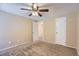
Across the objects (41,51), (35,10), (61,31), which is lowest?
(41,51)

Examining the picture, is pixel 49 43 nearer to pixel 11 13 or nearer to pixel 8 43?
pixel 8 43

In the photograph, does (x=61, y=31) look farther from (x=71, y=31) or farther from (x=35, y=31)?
(x=35, y=31)

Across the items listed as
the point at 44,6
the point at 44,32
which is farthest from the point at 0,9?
the point at 44,32

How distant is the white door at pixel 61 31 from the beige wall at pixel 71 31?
0.22ft

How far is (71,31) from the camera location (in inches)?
68.7

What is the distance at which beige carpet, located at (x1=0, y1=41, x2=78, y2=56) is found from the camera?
1.77 meters

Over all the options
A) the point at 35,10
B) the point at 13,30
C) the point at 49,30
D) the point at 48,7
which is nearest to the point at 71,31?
the point at 49,30

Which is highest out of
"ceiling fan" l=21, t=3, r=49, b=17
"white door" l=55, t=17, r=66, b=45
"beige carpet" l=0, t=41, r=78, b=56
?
"ceiling fan" l=21, t=3, r=49, b=17

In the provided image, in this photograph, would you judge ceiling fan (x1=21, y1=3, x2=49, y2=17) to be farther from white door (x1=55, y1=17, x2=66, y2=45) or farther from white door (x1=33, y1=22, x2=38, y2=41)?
white door (x1=55, y1=17, x2=66, y2=45)

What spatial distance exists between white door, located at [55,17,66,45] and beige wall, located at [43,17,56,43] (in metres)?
0.08

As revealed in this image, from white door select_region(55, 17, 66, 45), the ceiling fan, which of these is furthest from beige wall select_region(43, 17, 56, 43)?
the ceiling fan

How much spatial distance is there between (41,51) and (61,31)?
543 mm

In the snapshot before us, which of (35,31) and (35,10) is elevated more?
(35,10)

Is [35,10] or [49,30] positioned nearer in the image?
[35,10]
